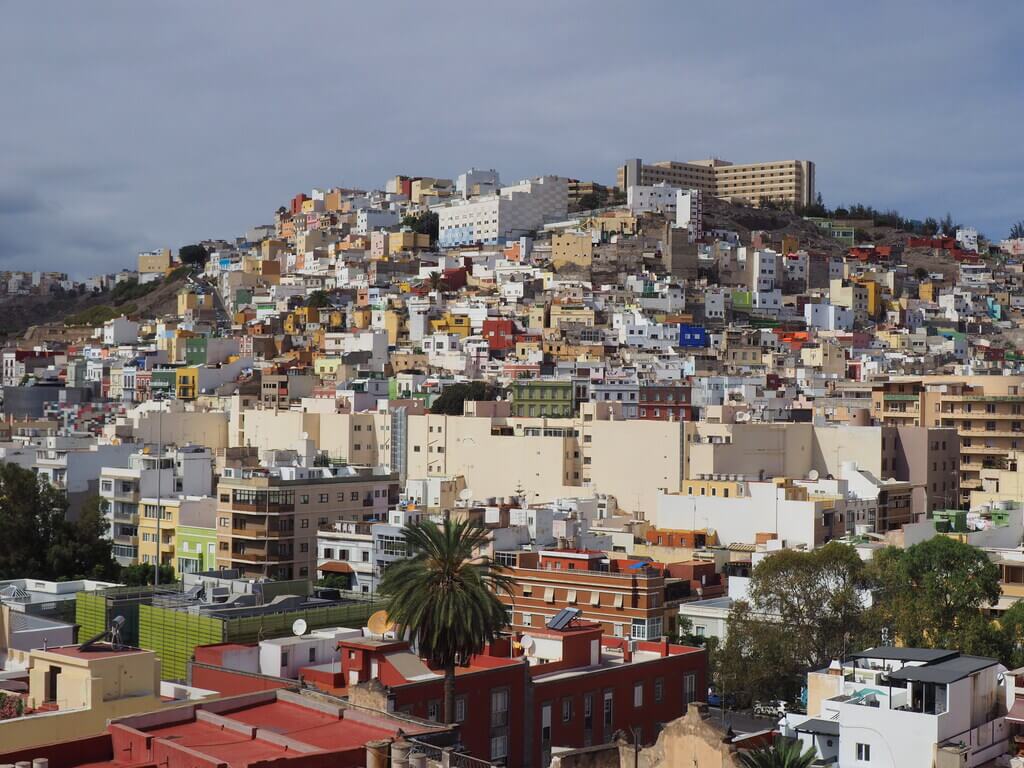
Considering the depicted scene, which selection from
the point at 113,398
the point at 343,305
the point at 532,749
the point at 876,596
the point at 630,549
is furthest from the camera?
the point at 343,305

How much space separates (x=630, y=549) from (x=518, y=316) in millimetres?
52982

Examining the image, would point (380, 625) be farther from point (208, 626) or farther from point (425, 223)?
point (425, 223)

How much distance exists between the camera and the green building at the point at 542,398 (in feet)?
217

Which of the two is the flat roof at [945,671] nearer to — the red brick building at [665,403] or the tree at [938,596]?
the tree at [938,596]

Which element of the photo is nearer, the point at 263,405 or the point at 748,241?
the point at 263,405

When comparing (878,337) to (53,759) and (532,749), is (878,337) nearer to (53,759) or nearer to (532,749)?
(532,749)

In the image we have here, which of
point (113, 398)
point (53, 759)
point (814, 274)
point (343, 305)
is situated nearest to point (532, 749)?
point (53, 759)

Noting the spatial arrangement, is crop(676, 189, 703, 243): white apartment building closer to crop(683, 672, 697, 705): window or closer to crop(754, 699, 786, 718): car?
crop(754, 699, 786, 718): car

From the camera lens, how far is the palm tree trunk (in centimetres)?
2059

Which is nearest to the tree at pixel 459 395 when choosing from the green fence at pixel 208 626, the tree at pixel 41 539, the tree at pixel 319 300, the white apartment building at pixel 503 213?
the tree at pixel 41 539

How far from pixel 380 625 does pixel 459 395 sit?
48093mm

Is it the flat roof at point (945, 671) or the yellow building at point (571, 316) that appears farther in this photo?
the yellow building at point (571, 316)

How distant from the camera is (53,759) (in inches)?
575

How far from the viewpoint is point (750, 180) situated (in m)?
146
